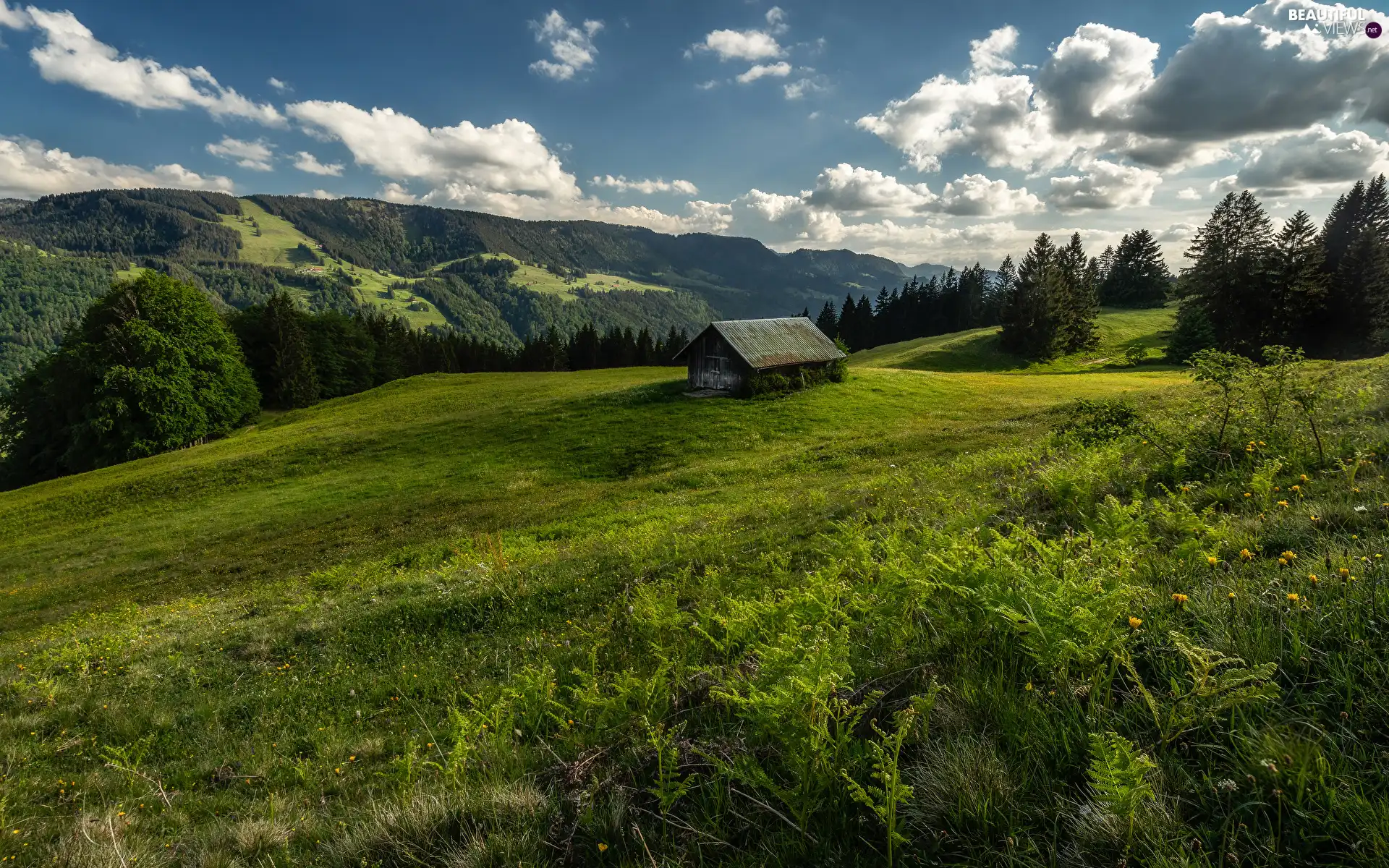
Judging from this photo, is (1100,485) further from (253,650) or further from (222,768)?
(253,650)

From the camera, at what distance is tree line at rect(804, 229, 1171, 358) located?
68312 millimetres

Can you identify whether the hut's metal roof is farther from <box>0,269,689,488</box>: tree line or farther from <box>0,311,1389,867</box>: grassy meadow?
<box>0,269,689,488</box>: tree line

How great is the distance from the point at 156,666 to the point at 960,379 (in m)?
53.6

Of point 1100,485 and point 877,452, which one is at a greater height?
point 1100,485

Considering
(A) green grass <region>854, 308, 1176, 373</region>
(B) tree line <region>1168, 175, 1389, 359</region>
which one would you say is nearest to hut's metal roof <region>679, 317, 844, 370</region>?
(A) green grass <region>854, 308, 1176, 373</region>

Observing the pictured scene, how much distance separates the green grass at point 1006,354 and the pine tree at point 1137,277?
46.7ft

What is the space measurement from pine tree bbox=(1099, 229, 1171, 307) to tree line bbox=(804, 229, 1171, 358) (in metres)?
0.13

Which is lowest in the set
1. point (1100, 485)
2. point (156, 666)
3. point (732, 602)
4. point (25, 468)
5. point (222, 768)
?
point (25, 468)

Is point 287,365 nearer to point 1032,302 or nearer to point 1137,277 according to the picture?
point 1032,302

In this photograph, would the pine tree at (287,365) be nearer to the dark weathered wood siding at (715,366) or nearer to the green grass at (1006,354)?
the dark weathered wood siding at (715,366)

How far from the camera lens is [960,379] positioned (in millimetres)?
50500

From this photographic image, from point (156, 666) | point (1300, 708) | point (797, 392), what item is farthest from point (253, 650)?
point (797, 392)

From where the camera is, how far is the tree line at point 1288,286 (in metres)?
50.0

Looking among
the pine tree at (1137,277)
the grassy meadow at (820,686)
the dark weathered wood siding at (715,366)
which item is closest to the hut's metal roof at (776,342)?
the dark weathered wood siding at (715,366)
